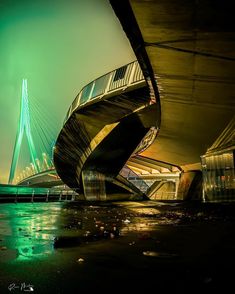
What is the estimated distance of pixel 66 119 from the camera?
24.3m

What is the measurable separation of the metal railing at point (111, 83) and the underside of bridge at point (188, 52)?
95.9 inches

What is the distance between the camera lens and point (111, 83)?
61.0ft

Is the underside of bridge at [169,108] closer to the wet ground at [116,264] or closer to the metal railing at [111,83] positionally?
the metal railing at [111,83]

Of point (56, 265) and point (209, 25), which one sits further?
point (209, 25)

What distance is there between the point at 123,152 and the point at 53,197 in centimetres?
1257

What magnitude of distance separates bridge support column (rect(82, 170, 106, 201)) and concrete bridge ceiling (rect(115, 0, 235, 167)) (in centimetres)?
1361

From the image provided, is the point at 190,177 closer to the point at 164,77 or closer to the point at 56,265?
the point at 164,77

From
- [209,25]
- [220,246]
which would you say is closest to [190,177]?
[209,25]

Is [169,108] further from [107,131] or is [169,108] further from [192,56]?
[107,131]

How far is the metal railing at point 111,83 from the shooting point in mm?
16641

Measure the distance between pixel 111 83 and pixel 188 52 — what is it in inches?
348

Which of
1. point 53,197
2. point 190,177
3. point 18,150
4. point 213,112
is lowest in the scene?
point 53,197
